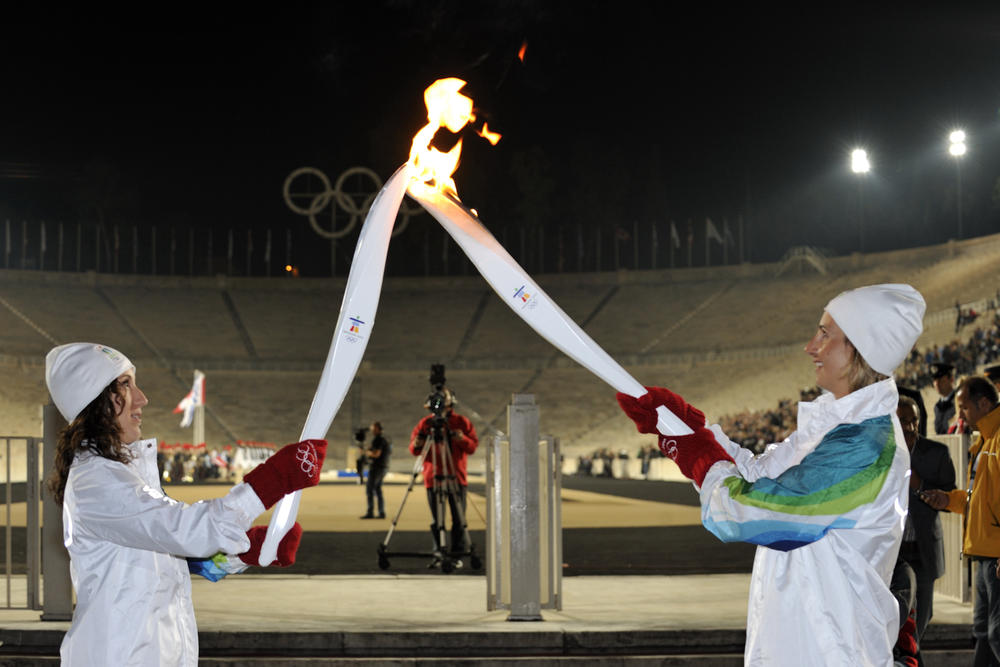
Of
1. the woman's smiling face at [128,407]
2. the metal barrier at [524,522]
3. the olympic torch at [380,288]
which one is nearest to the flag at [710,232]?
the metal barrier at [524,522]

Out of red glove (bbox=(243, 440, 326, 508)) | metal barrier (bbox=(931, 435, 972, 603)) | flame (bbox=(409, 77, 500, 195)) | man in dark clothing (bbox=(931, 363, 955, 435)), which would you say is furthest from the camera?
man in dark clothing (bbox=(931, 363, 955, 435))

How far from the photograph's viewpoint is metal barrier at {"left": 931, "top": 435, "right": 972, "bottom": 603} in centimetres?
983

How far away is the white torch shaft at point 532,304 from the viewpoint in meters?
4.17

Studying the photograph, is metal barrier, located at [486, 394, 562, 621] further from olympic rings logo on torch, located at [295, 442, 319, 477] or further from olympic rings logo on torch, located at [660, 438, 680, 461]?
olympic rings logo on torch, located at [295, 442, 319, 477]

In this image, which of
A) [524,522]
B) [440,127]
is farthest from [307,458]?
[524,522]

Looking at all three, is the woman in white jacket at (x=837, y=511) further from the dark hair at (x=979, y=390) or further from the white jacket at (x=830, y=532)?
the dark hair at (x=979, y=390)

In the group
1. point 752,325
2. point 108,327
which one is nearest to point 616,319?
point 752,325

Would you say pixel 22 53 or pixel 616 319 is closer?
pixel 616 319

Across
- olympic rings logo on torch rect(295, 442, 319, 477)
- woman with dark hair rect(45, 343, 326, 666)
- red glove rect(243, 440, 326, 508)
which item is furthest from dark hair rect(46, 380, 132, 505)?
olympic rings logo on torch rect(295, 442, 319, 477)

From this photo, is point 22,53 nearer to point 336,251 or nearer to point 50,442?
point 336,251

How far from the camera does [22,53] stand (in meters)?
69.0

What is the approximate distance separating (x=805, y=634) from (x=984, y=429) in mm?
3444

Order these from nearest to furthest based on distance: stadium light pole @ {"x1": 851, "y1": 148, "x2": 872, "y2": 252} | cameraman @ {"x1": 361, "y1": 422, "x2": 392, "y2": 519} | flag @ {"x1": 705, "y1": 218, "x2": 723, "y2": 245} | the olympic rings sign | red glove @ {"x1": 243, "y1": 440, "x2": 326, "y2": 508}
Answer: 1. red glove @ {"x1": 243, "y1": 440, "x2": 326, "y2": 508}
2. cameraman @ {"x1": 361, "y1": 422, "x2": 392, "y2": 519}
3. stadium light pole @ {"x1": 851, "y1": 148, "x2": 872, "y2": 252}
4. the olympic rings sign
5. flag @ {"x1": 705, "y1": 218, "x2": 723, "y2": 245}

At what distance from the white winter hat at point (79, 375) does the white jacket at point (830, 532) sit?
1955mm
